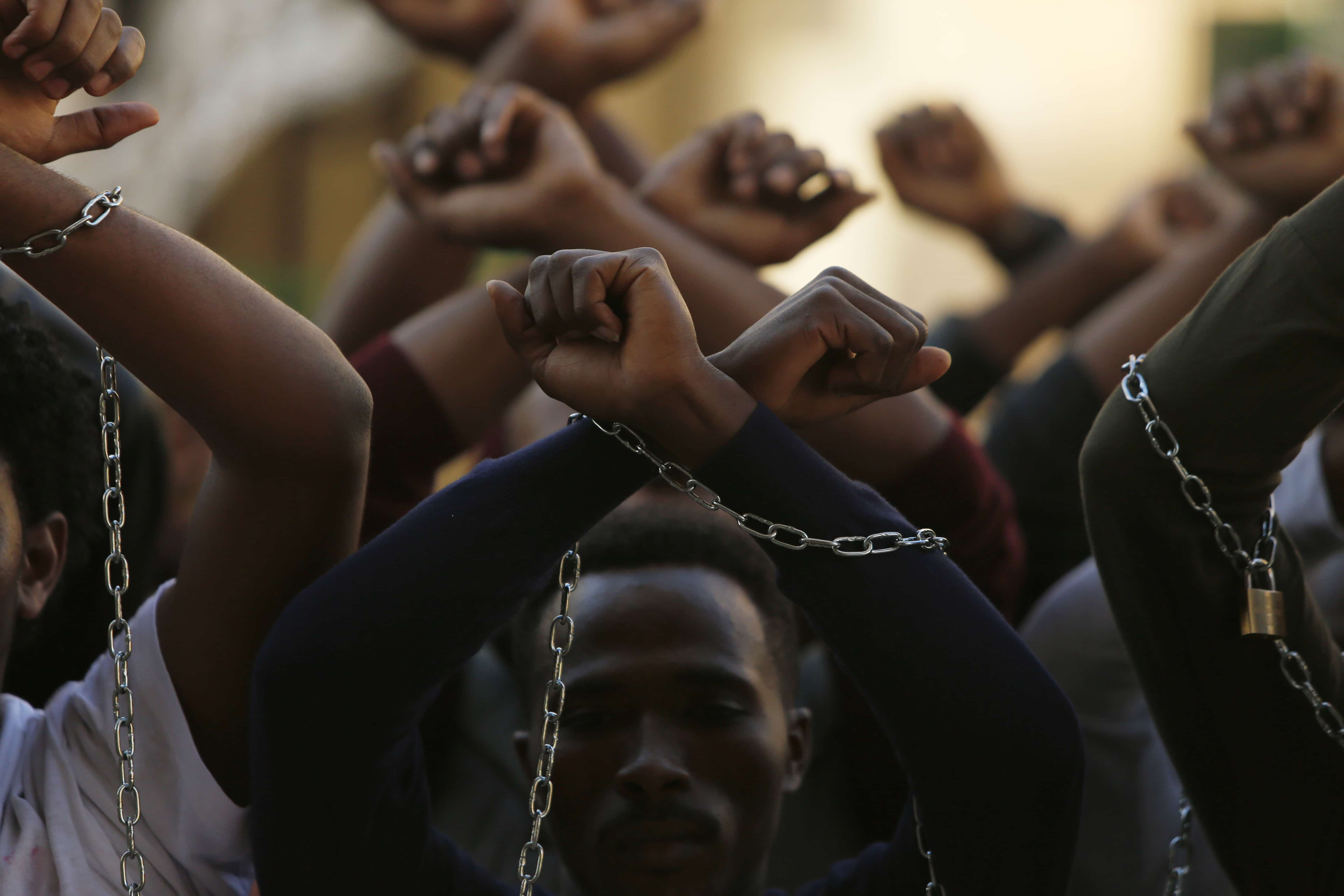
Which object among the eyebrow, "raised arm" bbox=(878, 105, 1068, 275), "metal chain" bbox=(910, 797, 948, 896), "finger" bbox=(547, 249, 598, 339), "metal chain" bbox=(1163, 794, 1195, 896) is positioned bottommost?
"metal chain" bbox=(1163, 794, 1195, 896)

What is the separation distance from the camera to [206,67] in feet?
25.2

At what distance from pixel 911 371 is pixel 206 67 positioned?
23.8 feet

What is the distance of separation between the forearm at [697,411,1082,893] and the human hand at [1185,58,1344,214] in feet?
4.52

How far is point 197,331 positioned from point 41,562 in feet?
1.31

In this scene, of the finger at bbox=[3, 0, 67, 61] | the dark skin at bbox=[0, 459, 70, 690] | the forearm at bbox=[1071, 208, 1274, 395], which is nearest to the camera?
the finger at bbox=[3, 0, 67, 61]

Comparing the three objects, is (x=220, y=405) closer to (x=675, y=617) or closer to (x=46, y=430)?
(x=46, y=430)

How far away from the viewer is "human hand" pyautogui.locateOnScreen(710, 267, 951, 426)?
3.93 ft

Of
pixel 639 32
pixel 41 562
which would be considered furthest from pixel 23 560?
pixel 639 32

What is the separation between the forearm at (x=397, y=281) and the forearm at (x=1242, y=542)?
1.36 metres

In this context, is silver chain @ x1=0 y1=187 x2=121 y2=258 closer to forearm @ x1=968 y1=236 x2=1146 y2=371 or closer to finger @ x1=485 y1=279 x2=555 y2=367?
finger @ x1=485 y1=279 x2=555 y2=367

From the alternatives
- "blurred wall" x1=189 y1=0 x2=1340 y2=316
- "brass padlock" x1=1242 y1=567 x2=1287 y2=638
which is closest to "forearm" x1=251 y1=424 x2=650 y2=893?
"brass padlock" x1=1242 y1=567 x2=1287 y2=638

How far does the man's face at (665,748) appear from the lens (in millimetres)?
1420

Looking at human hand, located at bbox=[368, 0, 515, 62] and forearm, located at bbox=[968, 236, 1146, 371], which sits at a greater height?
human hand, located at bbox=[368, 0, 515, 62]

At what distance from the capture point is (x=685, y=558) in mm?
1587
